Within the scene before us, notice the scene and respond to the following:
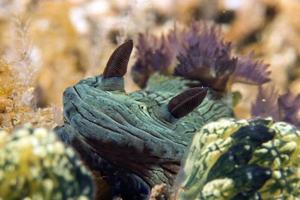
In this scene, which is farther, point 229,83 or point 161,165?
point 229,83

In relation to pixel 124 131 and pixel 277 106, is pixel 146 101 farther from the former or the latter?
pixel 277 106

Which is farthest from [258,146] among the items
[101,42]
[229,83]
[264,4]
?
[264,4]

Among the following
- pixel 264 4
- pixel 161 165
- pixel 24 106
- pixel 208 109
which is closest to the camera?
pixel 161 165

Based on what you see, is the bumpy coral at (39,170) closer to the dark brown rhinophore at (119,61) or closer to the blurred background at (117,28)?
the dark brown rhinophore at (119,61)

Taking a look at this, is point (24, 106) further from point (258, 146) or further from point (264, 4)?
point (264, 4)

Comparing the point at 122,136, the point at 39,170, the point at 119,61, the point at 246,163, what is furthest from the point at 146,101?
the point at 39,170

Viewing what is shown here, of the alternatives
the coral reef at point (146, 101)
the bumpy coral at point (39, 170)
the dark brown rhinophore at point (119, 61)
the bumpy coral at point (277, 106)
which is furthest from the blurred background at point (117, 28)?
the bumpy coral at point (39, 170)
